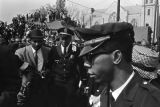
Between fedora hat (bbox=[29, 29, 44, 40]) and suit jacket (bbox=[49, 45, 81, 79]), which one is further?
suit jacket (bbox=[49, 45, 81, 79])

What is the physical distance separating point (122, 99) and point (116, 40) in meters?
0.43

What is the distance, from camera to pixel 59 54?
8.47 metres

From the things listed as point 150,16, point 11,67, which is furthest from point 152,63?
point 150,16

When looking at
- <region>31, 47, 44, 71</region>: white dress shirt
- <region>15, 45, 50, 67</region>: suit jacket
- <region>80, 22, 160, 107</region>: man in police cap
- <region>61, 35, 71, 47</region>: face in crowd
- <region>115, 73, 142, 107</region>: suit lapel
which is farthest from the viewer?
<region>61, 35, 71, 47</region>: face in crowd

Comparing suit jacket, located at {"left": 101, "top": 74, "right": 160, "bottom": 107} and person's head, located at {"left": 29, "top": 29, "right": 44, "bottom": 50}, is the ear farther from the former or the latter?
person's head, located at {"left": 29, "top": 29, "right": 44, "bottom": 50}

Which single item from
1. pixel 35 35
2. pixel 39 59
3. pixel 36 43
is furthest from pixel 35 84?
pixel 35 35

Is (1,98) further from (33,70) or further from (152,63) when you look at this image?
(152,63)

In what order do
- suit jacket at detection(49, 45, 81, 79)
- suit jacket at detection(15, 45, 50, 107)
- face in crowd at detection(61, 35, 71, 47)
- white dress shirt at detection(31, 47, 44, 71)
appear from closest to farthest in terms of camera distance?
suit jacket at detection(15, 45, 50, 107), white dress shirt at detection(31, 47, 44, 71), suit jacket at detection(49, 45, 81, 79), face in crowd at detection(61, 35, 71, 47)

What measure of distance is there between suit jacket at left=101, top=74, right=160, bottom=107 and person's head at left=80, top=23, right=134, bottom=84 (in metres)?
0.14

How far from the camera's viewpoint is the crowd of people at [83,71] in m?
2.89

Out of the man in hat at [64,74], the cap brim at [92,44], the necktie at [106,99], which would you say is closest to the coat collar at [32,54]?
the man in hat at [64,74]

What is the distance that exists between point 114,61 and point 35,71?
4991 mm

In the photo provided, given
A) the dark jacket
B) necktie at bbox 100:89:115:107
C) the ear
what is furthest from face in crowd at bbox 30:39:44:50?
the ear

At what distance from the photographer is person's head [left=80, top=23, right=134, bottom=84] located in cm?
289
